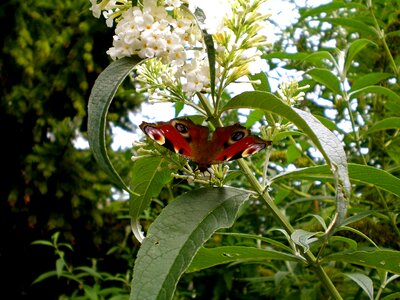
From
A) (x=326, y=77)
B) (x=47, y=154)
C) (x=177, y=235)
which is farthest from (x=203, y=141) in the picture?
(x=47, y=154)

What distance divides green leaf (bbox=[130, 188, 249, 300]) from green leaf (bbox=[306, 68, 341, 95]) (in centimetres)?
61

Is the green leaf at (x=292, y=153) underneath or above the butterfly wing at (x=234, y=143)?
underneath

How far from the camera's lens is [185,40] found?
791 mm

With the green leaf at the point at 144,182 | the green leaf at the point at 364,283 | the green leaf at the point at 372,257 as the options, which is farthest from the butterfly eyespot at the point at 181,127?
the green leaf at the point at 364,283

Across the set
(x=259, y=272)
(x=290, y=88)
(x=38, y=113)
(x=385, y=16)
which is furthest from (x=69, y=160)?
(x=290, y=88)

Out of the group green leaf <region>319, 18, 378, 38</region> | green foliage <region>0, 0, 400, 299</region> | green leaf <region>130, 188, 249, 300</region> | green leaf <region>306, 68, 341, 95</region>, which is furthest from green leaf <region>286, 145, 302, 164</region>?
green leaf <region>130, 188, 249, 300</region>

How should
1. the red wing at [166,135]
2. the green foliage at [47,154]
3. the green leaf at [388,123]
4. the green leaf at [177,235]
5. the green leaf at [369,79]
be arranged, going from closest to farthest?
1. the green leaf at [177,235]
2. the red wing at [166,135]
3. the green leaf at [388,123]
4. the green leaf at [369,79]
5. the green foliage at [47,154]

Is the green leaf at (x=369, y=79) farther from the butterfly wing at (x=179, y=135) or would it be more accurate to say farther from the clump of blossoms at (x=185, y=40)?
the butterfly wing at (x=179, y=135)

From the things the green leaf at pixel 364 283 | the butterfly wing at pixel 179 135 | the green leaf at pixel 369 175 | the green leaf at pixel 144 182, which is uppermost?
the butterfly wing at pixel 179 135

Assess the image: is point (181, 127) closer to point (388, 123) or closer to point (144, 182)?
point (144, 182)

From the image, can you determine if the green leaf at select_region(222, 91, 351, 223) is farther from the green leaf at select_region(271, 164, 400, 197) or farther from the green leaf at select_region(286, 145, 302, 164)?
the green leaf at select_region(286, 145, 302, 164)

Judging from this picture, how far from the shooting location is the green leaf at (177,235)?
59 centimetres

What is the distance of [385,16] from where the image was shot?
5.97ft

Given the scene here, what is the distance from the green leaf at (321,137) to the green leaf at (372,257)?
19 centimetres
